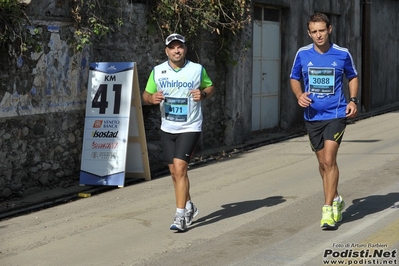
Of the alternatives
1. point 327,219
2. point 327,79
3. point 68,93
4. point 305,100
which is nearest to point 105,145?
point 68,93

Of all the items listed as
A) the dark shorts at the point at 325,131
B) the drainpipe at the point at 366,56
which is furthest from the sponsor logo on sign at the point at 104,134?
the drainpipe at the point at 366,56

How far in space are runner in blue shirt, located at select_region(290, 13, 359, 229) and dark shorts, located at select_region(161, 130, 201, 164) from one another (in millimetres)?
1149

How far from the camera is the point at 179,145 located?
8.32m

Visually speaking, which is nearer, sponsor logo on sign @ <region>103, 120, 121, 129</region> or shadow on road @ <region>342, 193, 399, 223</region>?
shadow on road @ <region>342, 193, 399, 223</region>

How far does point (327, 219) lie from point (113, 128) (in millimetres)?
4303

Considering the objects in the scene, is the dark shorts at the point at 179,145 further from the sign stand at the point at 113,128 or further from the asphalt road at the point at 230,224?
the sign stand at the point at 113,128

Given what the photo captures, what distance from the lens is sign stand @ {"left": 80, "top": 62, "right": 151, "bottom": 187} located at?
1134 cm

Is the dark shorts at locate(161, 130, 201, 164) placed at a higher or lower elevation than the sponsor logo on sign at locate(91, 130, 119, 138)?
higher

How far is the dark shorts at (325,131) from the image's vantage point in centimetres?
821

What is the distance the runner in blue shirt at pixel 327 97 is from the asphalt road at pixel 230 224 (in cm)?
52

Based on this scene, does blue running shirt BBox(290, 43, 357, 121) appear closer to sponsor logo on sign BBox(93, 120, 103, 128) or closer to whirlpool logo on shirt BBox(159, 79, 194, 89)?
whirlpool logo on shirt BBox(159, 79, 194, 89)

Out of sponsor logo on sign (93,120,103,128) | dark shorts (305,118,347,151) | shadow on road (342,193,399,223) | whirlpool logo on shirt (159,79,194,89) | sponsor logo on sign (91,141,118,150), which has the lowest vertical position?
shadow on road (342,193,399,223)

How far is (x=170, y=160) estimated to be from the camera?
8383 mm

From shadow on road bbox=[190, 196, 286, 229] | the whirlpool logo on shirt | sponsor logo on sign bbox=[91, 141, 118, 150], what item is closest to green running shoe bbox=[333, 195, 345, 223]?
shadow on road bbox=[190, 196, 286, 229]
